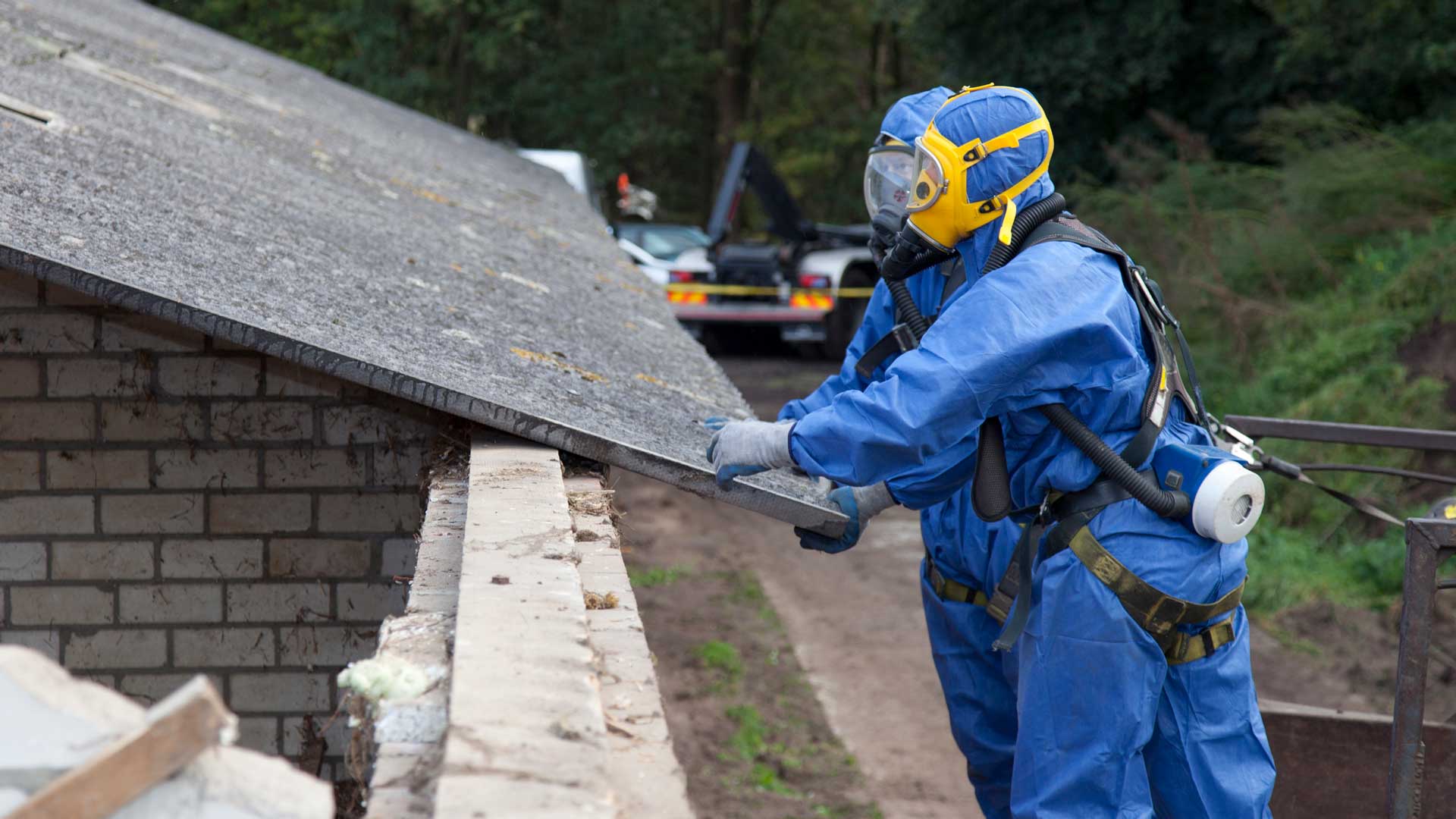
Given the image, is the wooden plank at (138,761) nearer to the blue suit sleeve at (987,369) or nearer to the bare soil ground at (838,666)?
the blue suit sleeve at (987,369)

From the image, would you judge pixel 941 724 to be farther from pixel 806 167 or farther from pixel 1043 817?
pixel 806 167

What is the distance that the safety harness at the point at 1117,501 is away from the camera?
2854 millimetres

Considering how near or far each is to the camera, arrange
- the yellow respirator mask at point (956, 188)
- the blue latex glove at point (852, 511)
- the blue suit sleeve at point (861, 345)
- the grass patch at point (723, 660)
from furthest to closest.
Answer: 1. the grass patch at point (723, 660)
2. the blue suit sleeve at point (861, 345)
3. the blue latex glove at point (852, 511)
4. the yellow respirator mask at point (956, 188)

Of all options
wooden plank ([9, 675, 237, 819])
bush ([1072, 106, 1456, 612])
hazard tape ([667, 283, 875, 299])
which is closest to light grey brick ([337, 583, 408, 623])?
wooden plank ([9, 675, 237, 819])

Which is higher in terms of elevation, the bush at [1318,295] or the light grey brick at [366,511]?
the light grey brick at [366,511]

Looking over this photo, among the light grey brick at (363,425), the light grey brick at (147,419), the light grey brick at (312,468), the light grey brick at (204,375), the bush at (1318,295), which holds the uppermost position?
the light grey brick at (204,375)

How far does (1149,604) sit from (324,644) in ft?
7.49

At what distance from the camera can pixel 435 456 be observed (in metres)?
3.33

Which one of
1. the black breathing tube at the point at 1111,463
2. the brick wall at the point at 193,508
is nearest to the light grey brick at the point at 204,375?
the brick wall at the point at 193,508

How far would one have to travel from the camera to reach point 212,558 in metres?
3.74

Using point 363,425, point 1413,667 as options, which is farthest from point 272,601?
point 1413,667

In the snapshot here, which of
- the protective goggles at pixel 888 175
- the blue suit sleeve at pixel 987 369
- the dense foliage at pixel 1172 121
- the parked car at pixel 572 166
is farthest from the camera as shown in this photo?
the parked car at pixel 572 166

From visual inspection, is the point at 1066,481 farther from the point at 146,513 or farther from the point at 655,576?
the point at 655,576

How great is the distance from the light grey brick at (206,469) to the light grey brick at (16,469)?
0.33 metres
